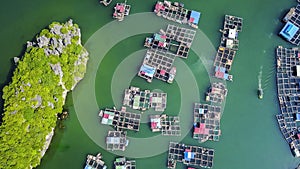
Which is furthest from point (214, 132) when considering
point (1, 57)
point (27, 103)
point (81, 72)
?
point (1, 57)

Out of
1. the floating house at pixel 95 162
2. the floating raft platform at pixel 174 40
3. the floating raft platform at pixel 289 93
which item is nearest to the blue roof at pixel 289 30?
the floating raft platform at pixel 289 93

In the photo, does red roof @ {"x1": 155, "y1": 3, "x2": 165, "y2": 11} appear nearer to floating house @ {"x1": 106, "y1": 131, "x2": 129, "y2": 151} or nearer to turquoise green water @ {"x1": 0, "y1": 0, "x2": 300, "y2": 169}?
turquoise green water @ {"x1": 0, "y1": 0, "x2": 300, "y2": 169}

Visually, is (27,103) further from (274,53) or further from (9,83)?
(274,53)

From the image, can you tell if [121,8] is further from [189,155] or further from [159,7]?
[189,155]

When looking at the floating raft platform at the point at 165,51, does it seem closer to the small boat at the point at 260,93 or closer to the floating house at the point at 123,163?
the small boat at the point at 260,93

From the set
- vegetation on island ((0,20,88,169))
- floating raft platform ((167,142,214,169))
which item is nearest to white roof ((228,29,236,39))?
floating raft platform ((167,142,214,169))

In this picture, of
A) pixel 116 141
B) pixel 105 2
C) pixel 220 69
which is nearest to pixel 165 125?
pixel 116 141
